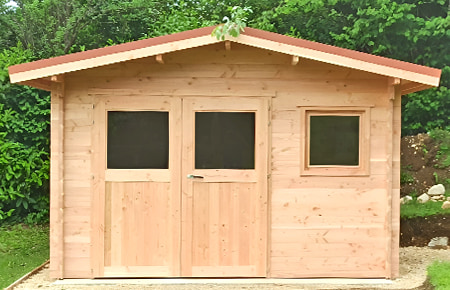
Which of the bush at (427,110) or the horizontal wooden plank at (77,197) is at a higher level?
the bush at (427,110)

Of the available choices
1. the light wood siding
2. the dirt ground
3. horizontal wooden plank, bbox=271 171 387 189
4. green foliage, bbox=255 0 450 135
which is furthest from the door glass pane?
green foliage, bbox=255 0 450 135

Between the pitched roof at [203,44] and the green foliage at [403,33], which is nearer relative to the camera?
the pitched roof at [203,44]

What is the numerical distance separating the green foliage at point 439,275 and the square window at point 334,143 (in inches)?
55.9

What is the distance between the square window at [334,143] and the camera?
6.85 metres

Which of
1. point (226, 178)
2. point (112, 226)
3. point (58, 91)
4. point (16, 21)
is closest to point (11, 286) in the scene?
point (112, 226)

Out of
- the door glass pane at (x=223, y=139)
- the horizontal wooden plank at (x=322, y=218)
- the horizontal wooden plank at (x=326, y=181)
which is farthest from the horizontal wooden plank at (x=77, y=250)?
the horizontal wooden plank at (x=326, y=181)

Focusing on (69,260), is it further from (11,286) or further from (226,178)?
(226,178)

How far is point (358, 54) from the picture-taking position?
641 centimetres

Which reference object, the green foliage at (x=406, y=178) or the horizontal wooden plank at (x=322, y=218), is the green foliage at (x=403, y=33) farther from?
the horizontal wooden plank at (x=322, y=218)

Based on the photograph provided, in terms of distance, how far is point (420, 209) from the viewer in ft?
33.4

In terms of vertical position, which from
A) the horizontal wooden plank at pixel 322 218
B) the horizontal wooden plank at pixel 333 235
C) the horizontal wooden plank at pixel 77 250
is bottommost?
the horizontal wooden plank at pixel 77 250

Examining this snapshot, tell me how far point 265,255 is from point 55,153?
9.03ft

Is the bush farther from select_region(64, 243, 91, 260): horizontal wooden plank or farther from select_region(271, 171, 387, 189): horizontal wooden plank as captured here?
select_region(64, 243, 91, 260): horizontal wooden plank

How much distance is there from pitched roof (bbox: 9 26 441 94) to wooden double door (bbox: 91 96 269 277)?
0.61m
